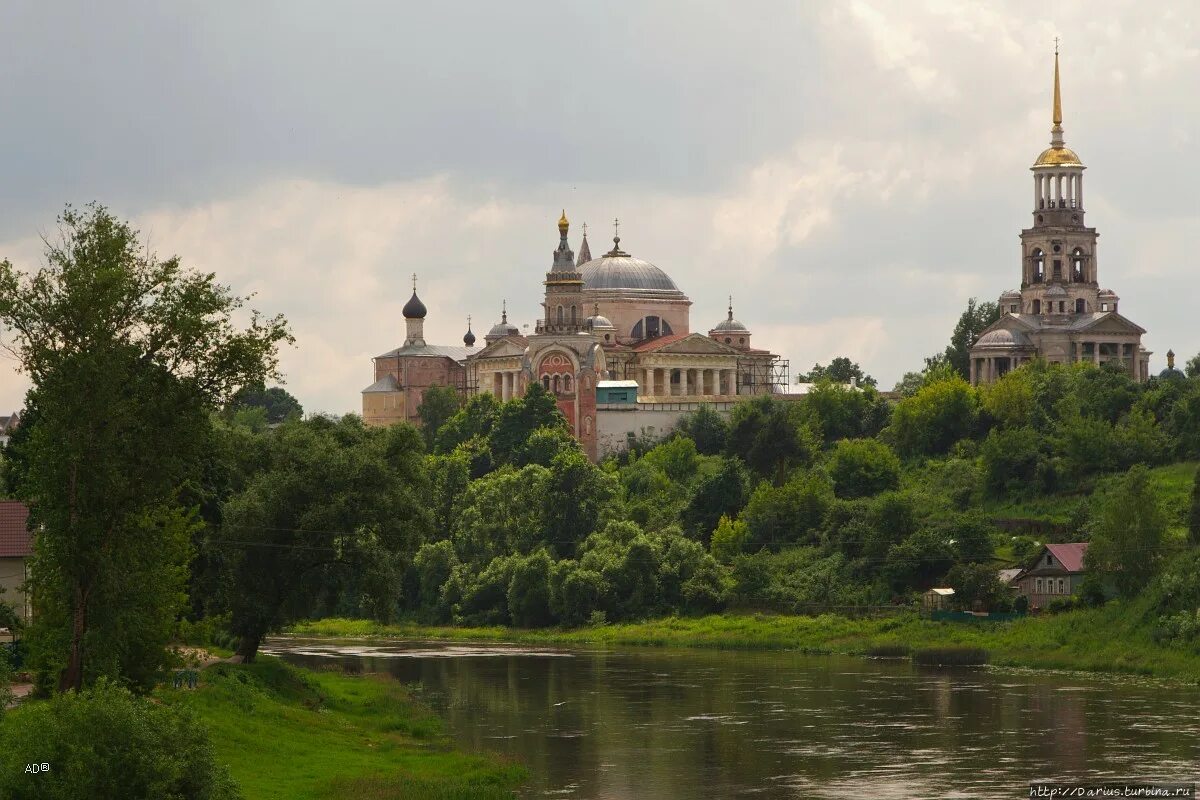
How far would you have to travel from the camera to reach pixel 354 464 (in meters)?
53.4

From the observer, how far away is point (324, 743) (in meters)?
44.4

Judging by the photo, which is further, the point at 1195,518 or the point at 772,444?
the point at 772,444

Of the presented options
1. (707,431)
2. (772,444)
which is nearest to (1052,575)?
(772,444)

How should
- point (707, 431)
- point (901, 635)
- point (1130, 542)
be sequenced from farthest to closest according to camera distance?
point (707, 431), point (901, 635), point (1130, 542)

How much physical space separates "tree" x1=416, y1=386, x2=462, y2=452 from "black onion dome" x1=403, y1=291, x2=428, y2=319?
1237 centimetres

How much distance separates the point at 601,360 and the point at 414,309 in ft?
81.1

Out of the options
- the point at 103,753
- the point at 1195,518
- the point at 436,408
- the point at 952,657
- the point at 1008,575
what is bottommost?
the point at 952,657

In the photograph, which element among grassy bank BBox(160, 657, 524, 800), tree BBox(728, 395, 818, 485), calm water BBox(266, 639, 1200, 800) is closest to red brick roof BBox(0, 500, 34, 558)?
grassy bank BBox(160, 657, 524, 800)

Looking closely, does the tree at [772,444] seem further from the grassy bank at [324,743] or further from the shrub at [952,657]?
the grassy bank at [324,743]

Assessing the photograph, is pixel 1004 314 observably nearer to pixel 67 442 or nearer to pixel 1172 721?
pixel 1172 721

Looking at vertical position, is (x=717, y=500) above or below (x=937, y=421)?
below

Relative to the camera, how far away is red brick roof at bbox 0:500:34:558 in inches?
2030

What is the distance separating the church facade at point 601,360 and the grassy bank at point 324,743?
5981 cm

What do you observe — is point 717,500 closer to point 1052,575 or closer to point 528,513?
point 528,513
